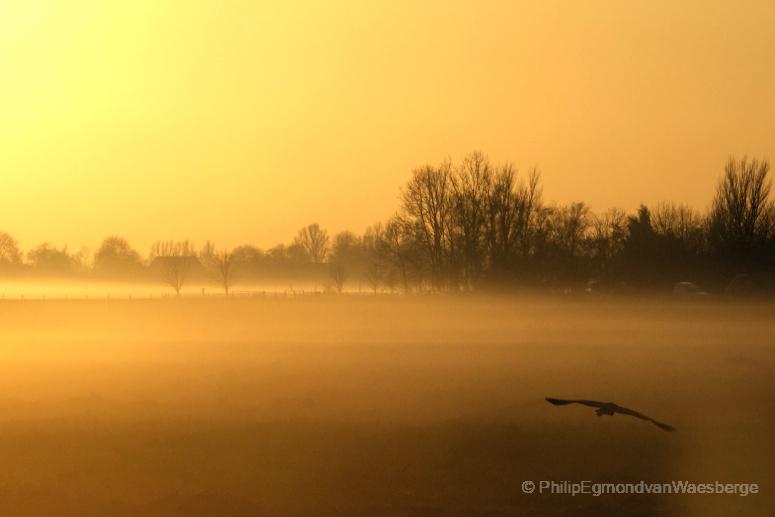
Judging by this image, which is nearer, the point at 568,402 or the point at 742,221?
the point at 568,402

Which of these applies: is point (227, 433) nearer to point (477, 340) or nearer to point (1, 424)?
point (1, 424)

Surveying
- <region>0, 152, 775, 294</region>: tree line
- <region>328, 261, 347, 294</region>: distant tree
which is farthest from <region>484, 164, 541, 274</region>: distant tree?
<region>328, 261, 347, 294</region>: distant tree

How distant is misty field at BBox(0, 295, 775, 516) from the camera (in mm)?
13805

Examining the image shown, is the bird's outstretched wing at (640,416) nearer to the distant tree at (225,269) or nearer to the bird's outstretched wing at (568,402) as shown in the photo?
the bird's outstretched wing at (568,402)

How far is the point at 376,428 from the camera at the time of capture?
17.9m

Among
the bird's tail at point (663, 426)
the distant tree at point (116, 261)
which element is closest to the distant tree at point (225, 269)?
the distant tree at point (116, 261)

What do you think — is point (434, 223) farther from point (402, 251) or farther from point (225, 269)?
point (225, 269)

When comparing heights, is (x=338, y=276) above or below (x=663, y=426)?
above

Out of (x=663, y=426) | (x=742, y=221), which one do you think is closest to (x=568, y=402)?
(x=663, y=426)

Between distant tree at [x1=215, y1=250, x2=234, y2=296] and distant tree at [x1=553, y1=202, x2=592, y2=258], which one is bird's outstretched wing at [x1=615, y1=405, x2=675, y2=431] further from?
distant tree at [x1=215, y1=250, x2=234, y2=296]

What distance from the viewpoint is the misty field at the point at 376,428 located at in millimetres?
13805

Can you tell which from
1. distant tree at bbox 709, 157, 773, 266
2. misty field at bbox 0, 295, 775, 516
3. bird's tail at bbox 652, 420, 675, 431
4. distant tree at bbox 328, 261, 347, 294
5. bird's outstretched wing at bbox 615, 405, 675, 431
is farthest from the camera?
distant tree at bbox 328, 261, 347, 294

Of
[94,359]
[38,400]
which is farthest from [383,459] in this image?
[94,359]
